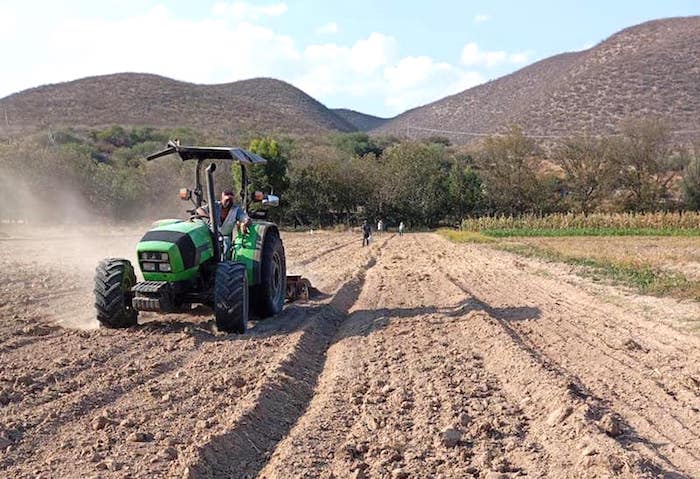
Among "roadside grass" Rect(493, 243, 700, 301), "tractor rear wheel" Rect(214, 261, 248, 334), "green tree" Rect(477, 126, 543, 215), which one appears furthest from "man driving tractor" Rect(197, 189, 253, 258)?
"green tree" Rect(477, 126, 543, 215)

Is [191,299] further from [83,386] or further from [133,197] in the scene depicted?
[133,197]

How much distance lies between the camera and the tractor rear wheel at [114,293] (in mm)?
8062

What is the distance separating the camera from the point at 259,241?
9219mm

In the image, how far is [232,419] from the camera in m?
4.98

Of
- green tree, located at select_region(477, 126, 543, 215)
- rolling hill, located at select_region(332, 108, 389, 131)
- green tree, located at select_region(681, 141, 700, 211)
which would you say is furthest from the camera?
rolling hill, located at select_region(332, 108, 389, 131)

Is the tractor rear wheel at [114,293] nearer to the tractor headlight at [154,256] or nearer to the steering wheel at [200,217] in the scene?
the tractor headlight at [154,256]

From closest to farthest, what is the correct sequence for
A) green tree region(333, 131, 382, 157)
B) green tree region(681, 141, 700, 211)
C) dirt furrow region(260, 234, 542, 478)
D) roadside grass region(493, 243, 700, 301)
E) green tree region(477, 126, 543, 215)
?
dirt furrow region(260, 234, 542, 478), roadside grass region(493, 243, 700, 301), green tree region(681, 141, 700, 211), green tree region(477, 126, 543, 215), green tree region(333, 131, 382, 157)

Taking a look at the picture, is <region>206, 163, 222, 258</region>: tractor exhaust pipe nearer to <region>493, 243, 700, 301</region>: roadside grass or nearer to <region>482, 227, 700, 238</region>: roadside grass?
<region>493, 243, 700, 301</region>: roadside grass

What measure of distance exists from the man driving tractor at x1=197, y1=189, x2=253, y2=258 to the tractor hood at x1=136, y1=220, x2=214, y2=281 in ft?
2.06

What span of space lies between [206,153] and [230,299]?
6.49ft

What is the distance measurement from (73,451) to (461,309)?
641 centimetres

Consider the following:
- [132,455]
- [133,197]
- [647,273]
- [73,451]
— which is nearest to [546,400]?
[132,455]

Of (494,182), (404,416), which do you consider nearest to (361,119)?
(494,182)

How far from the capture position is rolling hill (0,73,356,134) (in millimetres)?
74812
